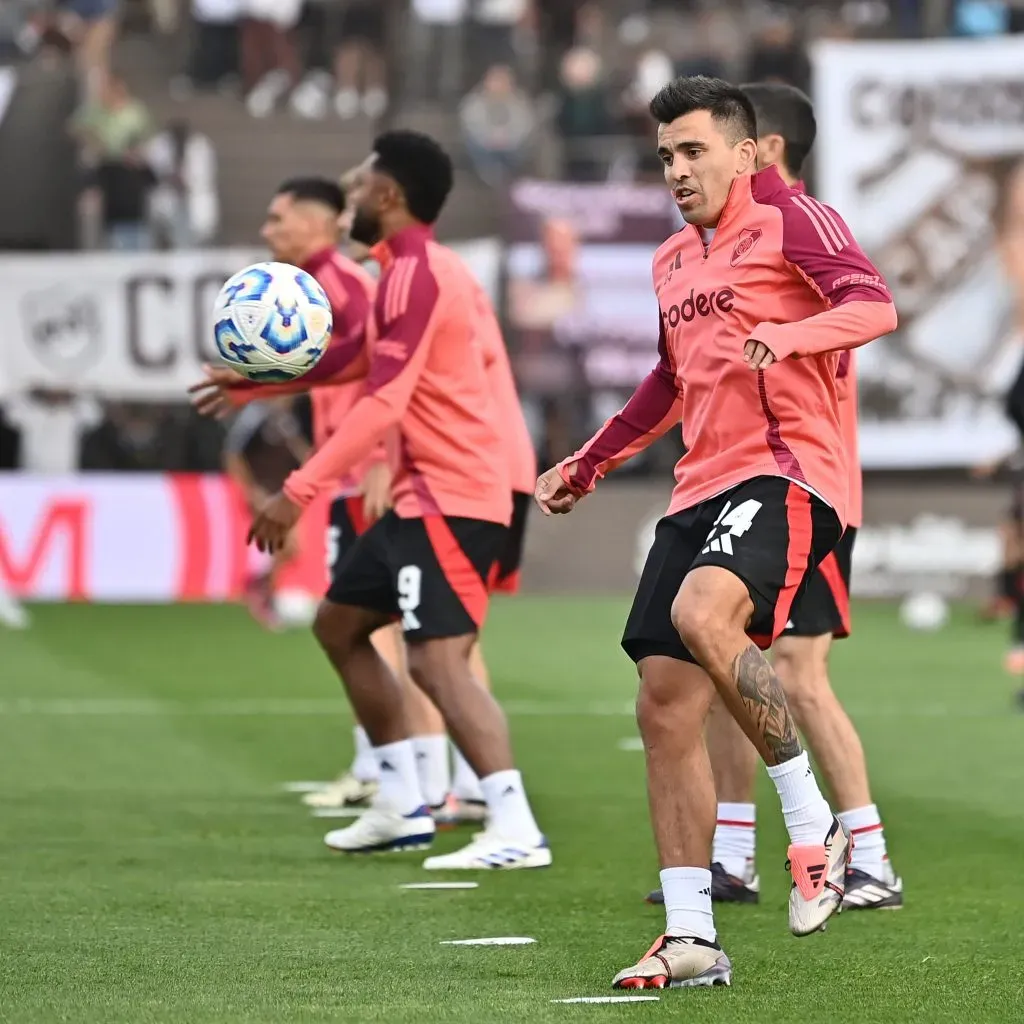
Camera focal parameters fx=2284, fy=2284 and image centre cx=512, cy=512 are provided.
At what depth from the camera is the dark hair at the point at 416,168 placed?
827 centimetres

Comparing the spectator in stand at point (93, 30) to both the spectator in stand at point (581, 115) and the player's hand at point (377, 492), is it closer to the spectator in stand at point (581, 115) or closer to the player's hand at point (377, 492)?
the spectator in stand at point (581, 115)

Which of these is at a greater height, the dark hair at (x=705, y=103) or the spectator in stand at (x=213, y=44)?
the spectator in stand at (x=213, y=44)

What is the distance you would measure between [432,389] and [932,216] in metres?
16.4

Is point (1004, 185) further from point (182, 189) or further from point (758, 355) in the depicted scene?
point (758, 355)

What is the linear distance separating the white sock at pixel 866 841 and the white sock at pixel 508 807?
47.0 inches

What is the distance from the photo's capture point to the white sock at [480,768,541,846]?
26.0 ft

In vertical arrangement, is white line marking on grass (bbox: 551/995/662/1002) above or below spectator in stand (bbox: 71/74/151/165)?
below

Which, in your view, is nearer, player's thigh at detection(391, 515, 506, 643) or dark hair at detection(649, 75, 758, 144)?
dark hair at detection(649, 75, 758, 144)

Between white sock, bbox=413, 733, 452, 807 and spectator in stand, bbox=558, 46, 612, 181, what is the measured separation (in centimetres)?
1562

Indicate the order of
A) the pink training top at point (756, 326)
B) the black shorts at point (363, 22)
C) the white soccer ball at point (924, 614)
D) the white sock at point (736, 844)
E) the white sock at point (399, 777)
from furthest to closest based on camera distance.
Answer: the black shorts at point (363, 22) → the white soccer ball at point (924, 614) → the white sock at point (399, 777) → the white sock at point (736, 844) → the pink training top at point (756, 326)

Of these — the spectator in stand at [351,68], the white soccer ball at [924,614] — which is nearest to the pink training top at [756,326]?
the white soccer ball at [924,614]

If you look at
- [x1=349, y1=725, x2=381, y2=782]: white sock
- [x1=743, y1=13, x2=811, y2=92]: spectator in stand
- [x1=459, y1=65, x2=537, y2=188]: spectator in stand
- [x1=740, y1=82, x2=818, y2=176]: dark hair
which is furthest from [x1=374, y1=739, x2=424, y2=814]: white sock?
[x1=743, y1=13, x2=811, y2=92]: spectator in stand

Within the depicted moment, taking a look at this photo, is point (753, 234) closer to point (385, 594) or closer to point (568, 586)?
point (385, 594)

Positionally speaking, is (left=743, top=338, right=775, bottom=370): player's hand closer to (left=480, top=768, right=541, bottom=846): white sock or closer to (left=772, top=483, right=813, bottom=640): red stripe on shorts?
(left=772, top=483, right=813, bottom=640): red stripe on shorts
